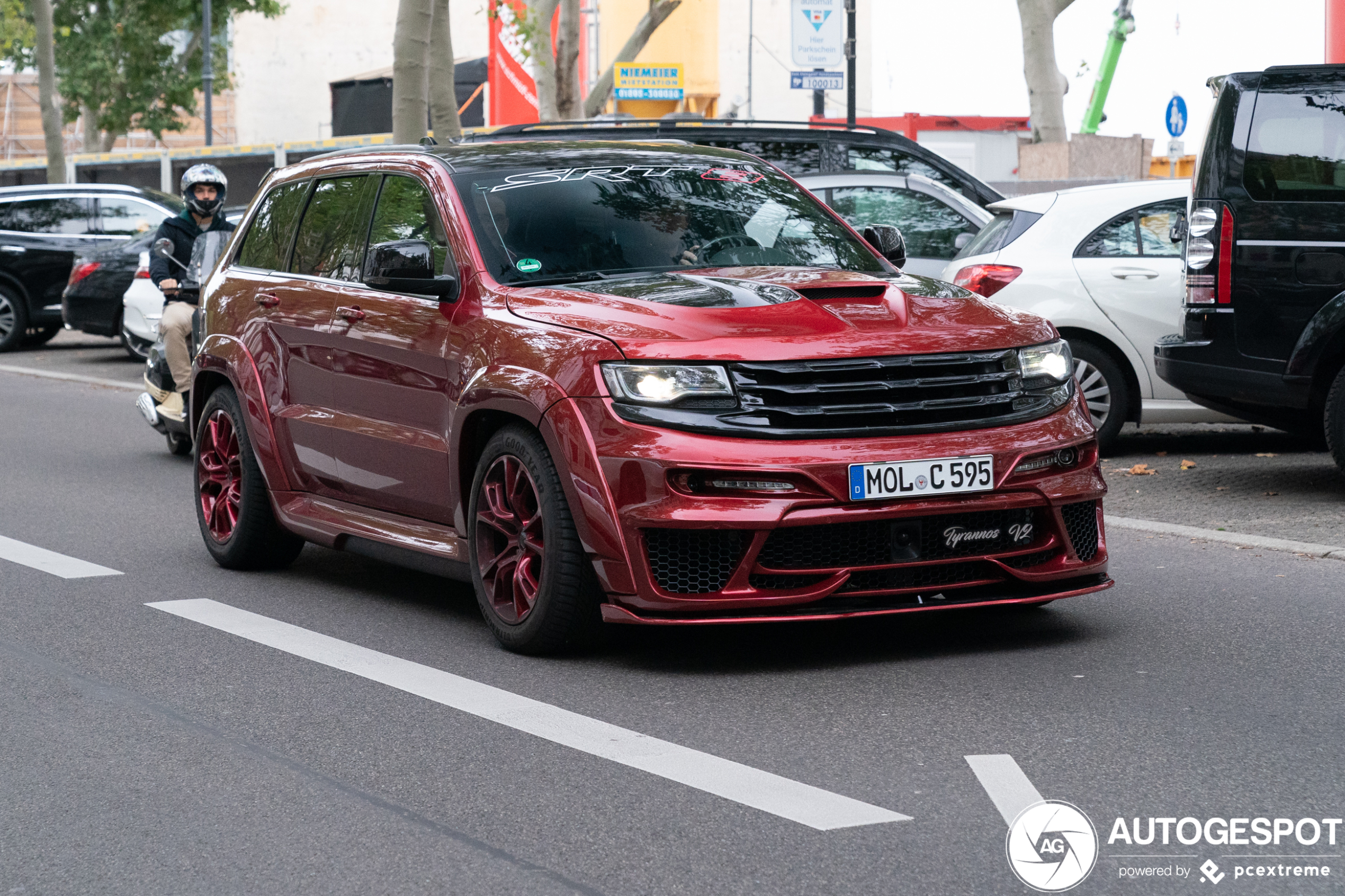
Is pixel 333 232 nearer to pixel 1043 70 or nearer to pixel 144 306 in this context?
pixel 144 306

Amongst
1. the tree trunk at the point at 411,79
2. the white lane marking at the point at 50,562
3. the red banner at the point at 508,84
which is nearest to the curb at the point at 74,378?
the tree trunk at the point at 411,79

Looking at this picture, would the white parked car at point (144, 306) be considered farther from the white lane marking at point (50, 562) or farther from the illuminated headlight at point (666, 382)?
the illuminated headlight at point (666, 382)

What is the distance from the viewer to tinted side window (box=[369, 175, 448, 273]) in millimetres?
6695

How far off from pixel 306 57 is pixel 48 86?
34.1 m

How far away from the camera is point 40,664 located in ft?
20.1

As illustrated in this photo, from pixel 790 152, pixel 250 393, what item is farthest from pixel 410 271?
pixel 790 152

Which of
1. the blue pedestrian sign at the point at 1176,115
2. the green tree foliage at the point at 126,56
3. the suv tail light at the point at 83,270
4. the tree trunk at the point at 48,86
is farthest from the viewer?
the green tree foliage at the point at 126,56

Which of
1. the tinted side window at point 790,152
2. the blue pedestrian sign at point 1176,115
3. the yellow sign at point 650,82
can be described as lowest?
the tinted side window at point 790,152

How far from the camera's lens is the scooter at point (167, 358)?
473 inches

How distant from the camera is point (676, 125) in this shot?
1451 centimetres

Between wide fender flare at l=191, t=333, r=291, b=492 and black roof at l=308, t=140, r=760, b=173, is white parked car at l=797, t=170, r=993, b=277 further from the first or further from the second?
wide fender flare at l=191, t=333, r=291, b=492

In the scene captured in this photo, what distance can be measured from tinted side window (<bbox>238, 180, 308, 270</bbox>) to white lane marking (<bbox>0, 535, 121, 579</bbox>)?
4.80 ft

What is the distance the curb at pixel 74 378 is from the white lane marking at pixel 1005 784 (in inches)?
544

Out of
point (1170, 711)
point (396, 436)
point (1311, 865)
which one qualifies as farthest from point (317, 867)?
point (396, 436)
